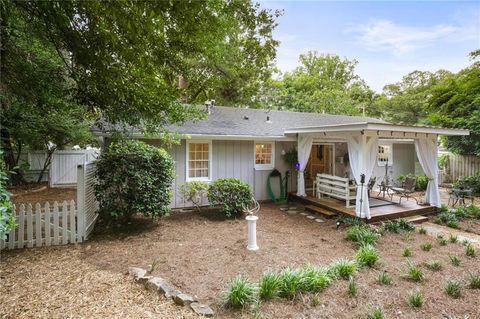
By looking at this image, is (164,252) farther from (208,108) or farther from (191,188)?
(208,108)

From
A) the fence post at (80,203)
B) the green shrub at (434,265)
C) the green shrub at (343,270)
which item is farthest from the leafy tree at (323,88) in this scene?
the green shrub at (343,270)

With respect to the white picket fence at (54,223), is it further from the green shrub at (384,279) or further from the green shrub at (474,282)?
the green shrub at (474,282)

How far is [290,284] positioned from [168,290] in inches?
64.4

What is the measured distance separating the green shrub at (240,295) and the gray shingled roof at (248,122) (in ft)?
18.2

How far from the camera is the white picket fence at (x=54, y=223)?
4.90 m

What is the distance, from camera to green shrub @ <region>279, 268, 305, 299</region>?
3.49 m

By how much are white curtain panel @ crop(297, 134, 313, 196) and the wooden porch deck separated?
0.53 m

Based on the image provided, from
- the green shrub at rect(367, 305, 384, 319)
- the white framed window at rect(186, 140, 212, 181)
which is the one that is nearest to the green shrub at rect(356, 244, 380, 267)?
the green shrub at rect(367, 305, 384, 319)

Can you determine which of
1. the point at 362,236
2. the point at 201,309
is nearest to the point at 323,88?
the point at 362,236

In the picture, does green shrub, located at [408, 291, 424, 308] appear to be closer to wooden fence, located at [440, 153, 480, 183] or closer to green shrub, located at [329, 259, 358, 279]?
green shrub, located at [329, 259, 358, 279]

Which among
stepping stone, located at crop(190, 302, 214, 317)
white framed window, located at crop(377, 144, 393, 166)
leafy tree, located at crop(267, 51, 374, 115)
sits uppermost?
leafy tree, located at crop(267, 51, 374, 115)

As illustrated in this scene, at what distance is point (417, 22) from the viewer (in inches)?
364

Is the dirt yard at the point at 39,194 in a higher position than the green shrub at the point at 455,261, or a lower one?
higher

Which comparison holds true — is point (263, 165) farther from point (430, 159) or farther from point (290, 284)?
point (290, 284)
